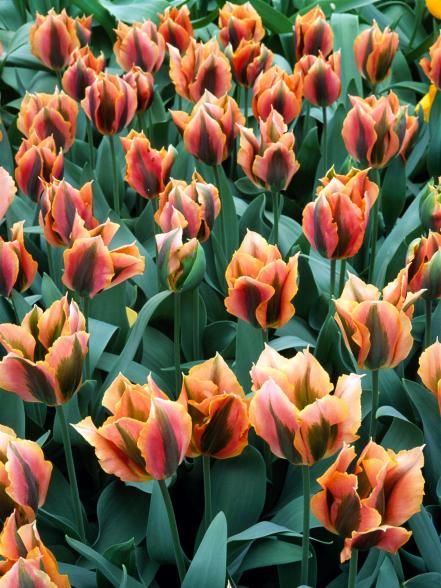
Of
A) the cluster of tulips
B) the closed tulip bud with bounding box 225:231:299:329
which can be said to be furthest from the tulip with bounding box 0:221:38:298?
the closed tulip bud with bounding box 225:231:299:329

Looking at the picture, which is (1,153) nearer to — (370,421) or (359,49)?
(359,49)

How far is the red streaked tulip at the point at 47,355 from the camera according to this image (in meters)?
0.97

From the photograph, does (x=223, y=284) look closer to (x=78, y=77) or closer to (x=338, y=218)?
(x=338, y=218)

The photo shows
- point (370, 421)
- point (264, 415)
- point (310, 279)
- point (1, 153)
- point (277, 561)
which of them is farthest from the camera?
point (1, 153)

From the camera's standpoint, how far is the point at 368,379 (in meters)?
1.34

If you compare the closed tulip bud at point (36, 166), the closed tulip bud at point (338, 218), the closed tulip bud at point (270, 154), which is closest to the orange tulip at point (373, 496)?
the closed tulip bud at point (338, 218)

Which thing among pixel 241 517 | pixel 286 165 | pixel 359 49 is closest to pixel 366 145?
pixel 286 165

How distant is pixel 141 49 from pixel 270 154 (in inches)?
24.9

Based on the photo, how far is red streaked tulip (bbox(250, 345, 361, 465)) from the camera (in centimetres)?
84

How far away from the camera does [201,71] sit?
1749mm

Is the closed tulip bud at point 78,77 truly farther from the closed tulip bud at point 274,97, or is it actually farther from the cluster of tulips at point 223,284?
the closed tulip bud at point 274,97

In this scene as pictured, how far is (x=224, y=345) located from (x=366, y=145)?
1.28 feet

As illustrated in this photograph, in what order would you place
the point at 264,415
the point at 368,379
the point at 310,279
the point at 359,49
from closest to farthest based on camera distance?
the point at 264,415
the point at 368,379
the point at 310,279
the point at 359,49

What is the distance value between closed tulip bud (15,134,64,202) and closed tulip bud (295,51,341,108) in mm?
499
